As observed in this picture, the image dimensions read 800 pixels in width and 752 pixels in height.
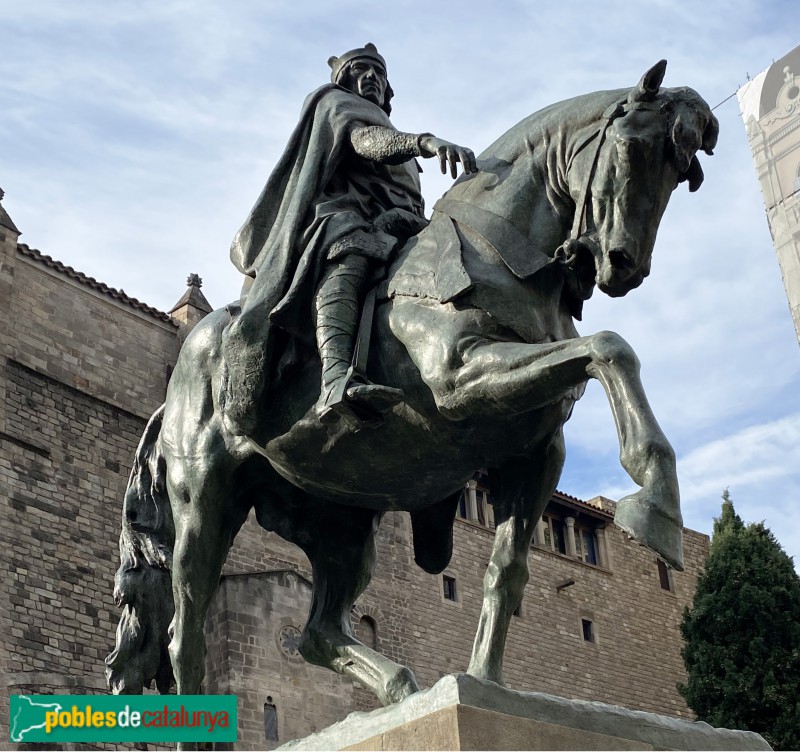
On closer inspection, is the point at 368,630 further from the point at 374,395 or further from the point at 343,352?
the point at 374,395

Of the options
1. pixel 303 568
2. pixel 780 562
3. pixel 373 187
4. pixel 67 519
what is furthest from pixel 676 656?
pixel 373 187

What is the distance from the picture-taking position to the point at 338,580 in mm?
6477

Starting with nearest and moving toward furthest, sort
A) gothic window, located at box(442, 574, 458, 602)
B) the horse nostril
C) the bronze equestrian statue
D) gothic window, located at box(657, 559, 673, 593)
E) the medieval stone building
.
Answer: the horse nostril < the bronze equestrian statue < the medieval stone building < gothic window, located at box(442, 574, 458, 602) < gothic window, located at box(657, 559, 673, 593)

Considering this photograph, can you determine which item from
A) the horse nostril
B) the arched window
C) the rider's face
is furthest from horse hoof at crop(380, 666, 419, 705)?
the arched window

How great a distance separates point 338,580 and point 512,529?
112 cm

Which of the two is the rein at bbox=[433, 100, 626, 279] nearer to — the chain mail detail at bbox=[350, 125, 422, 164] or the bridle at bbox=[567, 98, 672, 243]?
the bridle at bbox=[567, 98, 672, 243]

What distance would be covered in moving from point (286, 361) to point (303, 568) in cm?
2217

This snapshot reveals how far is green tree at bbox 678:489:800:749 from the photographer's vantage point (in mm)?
25656

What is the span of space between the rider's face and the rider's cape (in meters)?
0.13

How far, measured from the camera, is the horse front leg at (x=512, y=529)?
561cm

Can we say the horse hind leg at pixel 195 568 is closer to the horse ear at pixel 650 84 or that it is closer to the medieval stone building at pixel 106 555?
the horse ear at pixel 650 84

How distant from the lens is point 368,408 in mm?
5500

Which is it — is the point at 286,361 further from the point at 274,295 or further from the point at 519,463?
the point at 519,463

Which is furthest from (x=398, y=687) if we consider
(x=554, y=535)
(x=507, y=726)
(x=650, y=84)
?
(x=554, y=535)
